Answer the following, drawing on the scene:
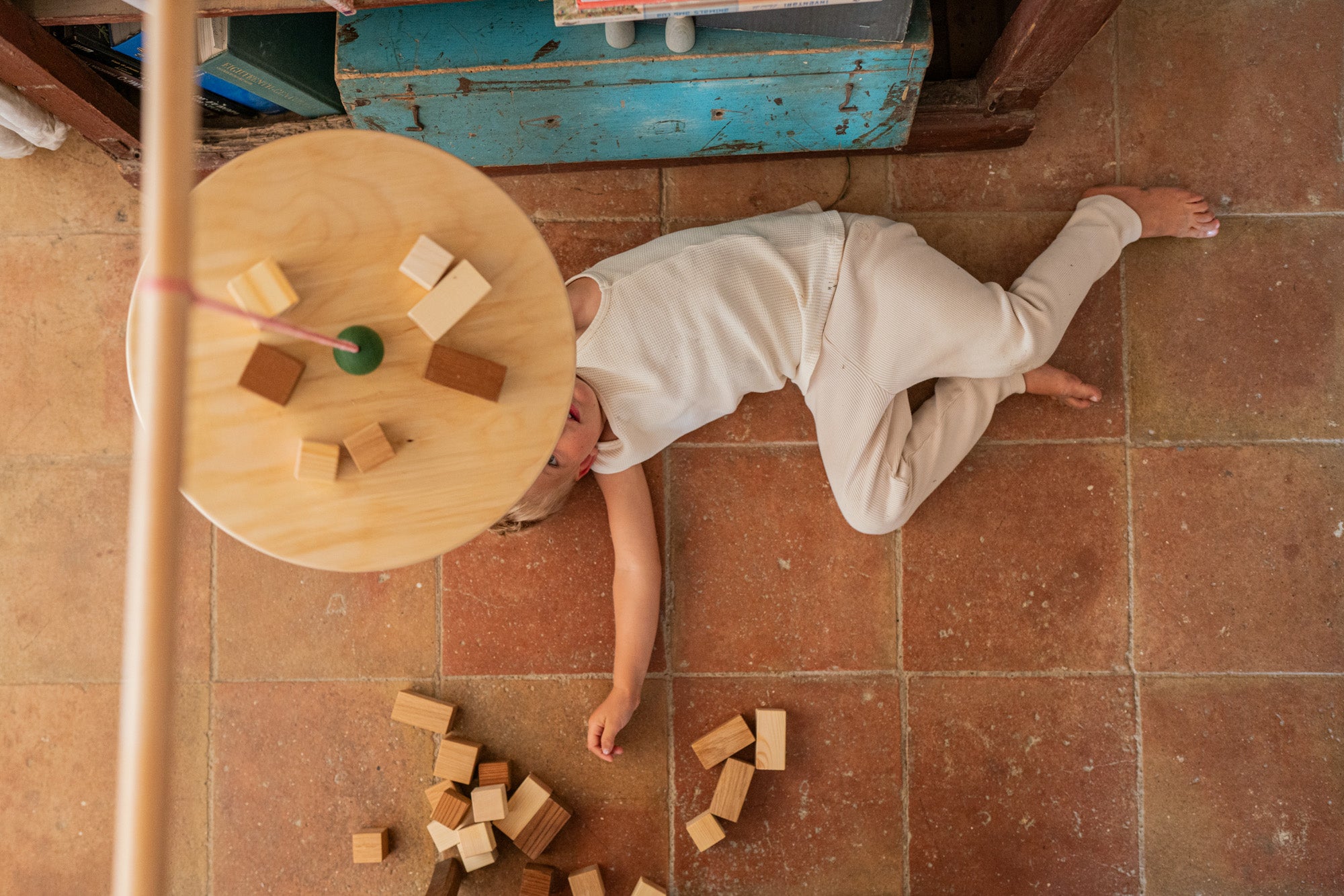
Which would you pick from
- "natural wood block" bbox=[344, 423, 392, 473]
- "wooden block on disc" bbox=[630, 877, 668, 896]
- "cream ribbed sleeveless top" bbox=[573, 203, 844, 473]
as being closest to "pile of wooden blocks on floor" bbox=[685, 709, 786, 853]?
"wooden block on disc" bbox=[630, 877, 668, 896]

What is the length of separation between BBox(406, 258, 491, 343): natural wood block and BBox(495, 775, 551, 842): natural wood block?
1.09m

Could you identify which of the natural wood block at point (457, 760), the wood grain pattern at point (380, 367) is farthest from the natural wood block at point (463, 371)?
the natural wood block at point (457, 760)

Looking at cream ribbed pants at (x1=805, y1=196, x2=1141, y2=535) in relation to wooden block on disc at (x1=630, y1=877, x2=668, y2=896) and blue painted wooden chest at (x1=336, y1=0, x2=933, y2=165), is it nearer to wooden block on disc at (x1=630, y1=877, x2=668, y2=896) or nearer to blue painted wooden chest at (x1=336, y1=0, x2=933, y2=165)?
blue painted wooden chest at (x1=336, y1=0, x2=933, y2=165)

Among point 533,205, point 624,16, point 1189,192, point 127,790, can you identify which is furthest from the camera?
point 533,205

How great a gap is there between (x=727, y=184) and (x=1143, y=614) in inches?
48.4

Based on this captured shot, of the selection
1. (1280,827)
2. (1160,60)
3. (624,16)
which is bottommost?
(1280,827)

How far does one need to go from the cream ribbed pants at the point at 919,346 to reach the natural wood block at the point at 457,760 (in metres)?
0.90

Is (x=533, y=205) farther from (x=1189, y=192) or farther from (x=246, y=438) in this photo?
(x=1189, y=192)

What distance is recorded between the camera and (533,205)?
1.70 meters

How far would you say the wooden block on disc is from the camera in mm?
1613

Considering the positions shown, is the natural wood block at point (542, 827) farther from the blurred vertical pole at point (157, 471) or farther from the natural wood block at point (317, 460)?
the blurred vertical pole at point (157, 471)

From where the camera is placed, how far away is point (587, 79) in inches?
51.6

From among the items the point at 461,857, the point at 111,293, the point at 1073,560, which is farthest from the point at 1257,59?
the point at 111,293

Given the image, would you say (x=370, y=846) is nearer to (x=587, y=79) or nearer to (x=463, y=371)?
(x=463, y=371)
